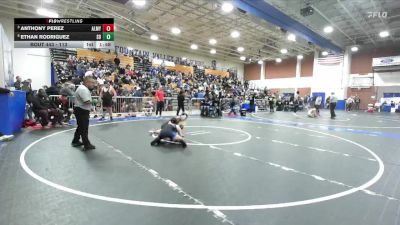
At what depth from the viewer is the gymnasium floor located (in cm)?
268

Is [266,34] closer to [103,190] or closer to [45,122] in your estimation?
[45,122]

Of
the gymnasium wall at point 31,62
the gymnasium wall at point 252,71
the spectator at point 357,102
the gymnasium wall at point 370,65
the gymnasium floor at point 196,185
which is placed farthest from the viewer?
the gymnasium wall at point 252,71

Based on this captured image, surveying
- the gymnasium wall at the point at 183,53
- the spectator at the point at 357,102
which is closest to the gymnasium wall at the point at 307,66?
the spectator at the point at 357,102

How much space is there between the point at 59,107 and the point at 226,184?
9026 mm

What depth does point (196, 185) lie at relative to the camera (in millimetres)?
3572

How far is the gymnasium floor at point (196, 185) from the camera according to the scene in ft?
8.79

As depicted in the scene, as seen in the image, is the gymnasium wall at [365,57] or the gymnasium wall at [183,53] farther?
the gymnasium wall at [183,53]

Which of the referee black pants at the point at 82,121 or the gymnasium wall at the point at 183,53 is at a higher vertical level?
the gymnasium wall at the point at 183,53

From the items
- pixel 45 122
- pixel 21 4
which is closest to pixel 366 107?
pixel 45 122

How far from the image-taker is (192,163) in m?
4.71

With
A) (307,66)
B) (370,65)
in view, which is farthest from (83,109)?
(307,66)

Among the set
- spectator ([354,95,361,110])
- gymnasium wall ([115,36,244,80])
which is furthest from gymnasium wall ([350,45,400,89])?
gymnasium wall ([115,36,244,80])

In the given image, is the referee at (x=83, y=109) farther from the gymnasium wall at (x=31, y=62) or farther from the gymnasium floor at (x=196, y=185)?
the gymnasium wall at (x=31, y=62)
